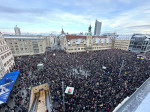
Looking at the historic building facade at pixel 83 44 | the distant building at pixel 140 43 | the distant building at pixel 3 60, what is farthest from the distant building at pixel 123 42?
the distant building at pixel 3 60

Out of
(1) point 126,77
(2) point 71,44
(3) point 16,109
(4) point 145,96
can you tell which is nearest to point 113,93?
(4) point 145,96

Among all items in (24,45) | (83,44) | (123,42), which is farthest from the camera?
(123,42)

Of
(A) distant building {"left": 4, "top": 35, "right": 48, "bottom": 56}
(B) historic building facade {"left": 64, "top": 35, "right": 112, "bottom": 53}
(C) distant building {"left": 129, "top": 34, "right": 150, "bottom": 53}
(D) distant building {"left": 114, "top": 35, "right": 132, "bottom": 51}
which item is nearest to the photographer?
(A) distant building {"left": 4, "top": 35, "right": 48, "bottom": 56}

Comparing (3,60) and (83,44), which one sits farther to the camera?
(83,44)

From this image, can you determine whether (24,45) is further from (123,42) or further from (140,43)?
(140,43)

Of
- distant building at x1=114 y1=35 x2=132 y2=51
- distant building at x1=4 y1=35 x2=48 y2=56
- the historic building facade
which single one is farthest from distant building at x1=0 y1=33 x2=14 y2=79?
distant building at x1=114 y1=35 x2=132 y2=51

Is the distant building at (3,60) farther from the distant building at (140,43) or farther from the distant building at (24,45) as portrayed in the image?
the distant building at (140,43)

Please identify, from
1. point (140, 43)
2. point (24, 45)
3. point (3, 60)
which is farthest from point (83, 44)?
point (140, 43)

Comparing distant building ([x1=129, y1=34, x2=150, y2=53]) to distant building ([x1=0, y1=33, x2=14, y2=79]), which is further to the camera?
distant building ([x1=129, y1=34, x2=150, y2=53])

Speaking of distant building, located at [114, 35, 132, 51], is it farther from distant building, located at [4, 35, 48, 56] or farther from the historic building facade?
distant building, located at [4, 35, 48, 56]
